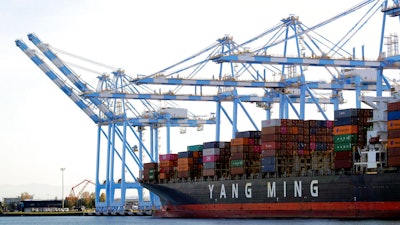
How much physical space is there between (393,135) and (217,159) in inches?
850

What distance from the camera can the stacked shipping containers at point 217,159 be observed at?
73.9 meters

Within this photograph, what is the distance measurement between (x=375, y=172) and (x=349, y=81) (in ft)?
61.6

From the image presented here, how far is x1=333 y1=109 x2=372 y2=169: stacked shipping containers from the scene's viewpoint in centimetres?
5909

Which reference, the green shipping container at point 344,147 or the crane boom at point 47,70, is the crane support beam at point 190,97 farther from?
the green shipping container at point 344,147

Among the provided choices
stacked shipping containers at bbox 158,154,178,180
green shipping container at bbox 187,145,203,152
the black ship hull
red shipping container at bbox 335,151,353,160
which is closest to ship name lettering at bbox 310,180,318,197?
the black ship hull

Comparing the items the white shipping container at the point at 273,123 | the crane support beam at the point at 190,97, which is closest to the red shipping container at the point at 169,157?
the crane support beam at the point at 190,97

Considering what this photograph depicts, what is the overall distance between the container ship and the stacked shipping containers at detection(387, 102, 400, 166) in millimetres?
58

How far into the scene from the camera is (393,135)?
5531 cm

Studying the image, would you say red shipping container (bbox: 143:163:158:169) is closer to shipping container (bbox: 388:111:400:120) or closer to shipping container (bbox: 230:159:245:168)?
shipping container (bbox: 230:159:245:168)

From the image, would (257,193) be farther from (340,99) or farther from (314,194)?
(340,99)

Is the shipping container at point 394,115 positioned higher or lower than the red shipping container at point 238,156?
higher

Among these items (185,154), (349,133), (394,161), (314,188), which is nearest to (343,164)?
(349,133)

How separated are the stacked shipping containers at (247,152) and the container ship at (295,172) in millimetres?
74

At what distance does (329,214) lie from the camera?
61.4 meters
